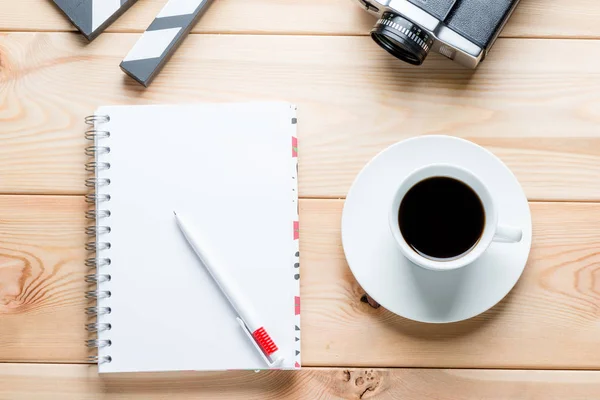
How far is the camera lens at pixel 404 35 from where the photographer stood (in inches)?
26.0

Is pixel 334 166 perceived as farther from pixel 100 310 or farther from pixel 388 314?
pixel 100 310

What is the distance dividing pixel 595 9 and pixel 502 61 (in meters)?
0.12

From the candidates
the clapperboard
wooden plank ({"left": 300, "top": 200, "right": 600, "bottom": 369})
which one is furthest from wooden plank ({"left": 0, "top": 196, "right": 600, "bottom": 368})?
the clapperboard

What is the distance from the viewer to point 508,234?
0.60m

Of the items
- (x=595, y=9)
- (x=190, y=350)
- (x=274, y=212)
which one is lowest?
(x=190, y=350)

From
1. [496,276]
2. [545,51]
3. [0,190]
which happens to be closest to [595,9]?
[545,51]

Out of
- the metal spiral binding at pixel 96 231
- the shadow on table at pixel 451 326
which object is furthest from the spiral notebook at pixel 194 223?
the shadow on table at pixel 451 326

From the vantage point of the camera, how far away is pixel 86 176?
2.36 ft

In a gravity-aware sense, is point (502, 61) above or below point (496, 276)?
above

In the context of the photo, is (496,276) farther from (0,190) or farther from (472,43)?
(0,190)

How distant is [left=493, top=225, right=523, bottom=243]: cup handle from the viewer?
601 mm

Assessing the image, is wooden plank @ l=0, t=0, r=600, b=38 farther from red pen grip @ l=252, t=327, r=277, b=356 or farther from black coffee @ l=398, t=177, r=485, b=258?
red pen grip @ l=252, t=327, r=277, b=356

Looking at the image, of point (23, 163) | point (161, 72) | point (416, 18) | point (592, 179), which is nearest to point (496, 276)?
point (592, 179)

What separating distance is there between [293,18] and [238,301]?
1.04ft
